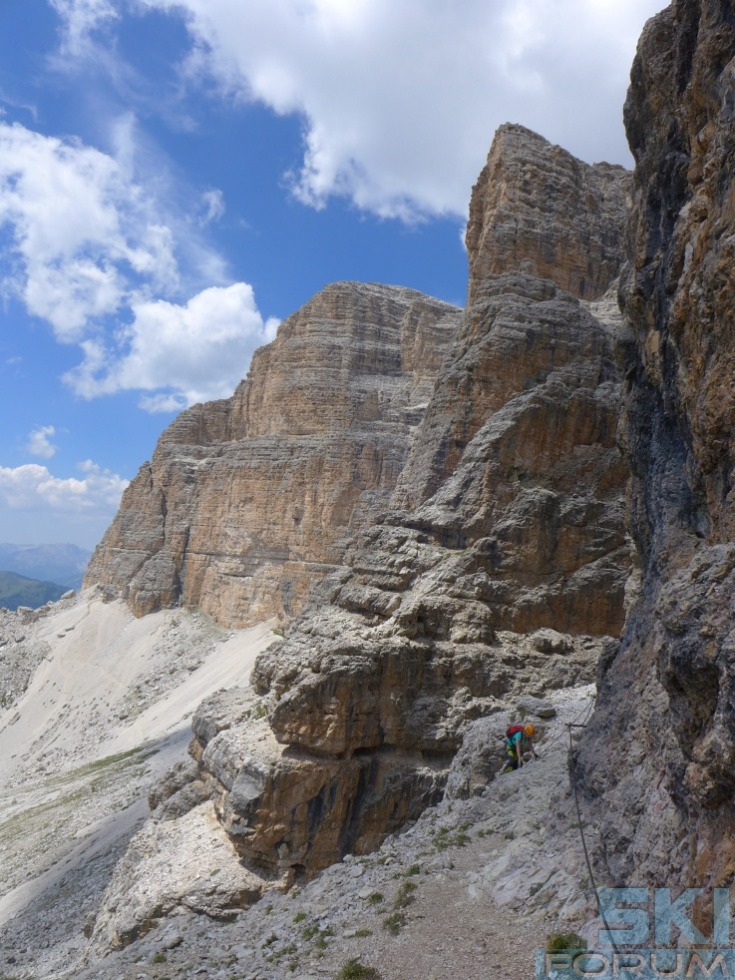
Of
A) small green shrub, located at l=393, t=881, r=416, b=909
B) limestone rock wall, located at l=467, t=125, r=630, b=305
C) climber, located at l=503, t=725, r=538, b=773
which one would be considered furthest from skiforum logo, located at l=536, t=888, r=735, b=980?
limestone rock wall, located at l=467, t=125, r=630, b=305

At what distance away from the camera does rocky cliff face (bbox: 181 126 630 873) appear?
17734 mm

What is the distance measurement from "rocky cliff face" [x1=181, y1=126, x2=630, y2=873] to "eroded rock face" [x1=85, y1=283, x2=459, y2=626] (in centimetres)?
2212

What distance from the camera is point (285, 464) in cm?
5703

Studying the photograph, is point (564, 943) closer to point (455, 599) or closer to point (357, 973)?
point (357, 973)

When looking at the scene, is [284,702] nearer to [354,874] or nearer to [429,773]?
[429,773]

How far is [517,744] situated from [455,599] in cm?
646

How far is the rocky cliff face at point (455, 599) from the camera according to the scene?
58.2 feet

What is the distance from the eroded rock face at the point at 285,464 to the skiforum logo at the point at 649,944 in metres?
38.9

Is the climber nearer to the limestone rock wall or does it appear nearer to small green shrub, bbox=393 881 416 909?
small green shrub, bbox=393 881 416 909

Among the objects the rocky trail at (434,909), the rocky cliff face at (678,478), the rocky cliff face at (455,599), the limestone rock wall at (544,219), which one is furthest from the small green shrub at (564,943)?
the limestone rock wall at (544,219)

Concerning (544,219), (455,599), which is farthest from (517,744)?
(544,219)

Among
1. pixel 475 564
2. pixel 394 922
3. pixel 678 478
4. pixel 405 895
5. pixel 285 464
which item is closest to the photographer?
pixel 394 922

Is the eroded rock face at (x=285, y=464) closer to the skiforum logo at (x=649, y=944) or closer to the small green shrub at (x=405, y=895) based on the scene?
the small green shrub at (x=405, y=895)

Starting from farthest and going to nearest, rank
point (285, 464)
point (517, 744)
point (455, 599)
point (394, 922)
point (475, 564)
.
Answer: point (285, 464) → point (475, 564) → point (455, 599) → point (517, 744) → point (394, 922)
